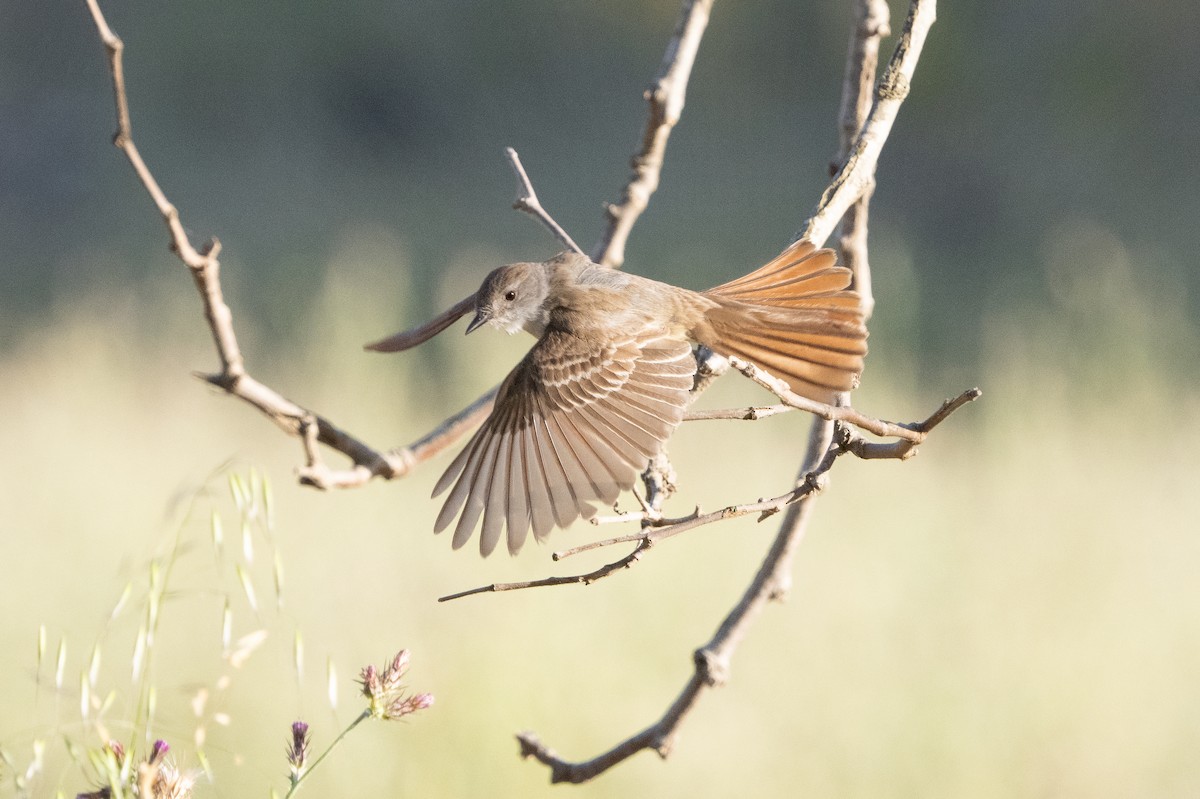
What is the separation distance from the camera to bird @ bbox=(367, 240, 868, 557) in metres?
1.01

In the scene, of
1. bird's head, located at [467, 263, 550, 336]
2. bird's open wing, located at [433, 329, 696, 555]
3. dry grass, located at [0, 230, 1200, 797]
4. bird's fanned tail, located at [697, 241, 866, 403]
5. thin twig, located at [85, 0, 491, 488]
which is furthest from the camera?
dry grass, located at [0, 230, 1200, 797]

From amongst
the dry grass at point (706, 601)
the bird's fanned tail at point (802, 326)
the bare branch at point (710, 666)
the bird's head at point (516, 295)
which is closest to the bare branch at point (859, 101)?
the bird's fanned tail at point (802, 326)

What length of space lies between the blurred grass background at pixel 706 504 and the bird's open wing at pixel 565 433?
197 millimetres

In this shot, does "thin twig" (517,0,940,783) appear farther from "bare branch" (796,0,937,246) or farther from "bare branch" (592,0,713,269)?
"bare branch" (592,0,713,269)

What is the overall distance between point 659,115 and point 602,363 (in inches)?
8.3

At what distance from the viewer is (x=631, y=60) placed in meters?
6.25

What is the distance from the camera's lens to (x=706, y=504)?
2641 millimetres

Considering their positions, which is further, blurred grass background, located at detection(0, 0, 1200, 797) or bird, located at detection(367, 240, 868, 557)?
→ blurred grass background, located at detection(0, 0, 1200, 797)

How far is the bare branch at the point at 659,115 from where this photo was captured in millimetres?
1136

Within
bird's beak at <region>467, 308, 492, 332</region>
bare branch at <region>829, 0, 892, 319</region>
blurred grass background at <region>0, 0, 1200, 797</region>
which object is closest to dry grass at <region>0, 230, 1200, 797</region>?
blurred grass background at <region>0, 0, 1200, 797</region>

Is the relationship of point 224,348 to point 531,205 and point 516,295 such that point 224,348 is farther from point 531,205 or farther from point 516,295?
point 516,295

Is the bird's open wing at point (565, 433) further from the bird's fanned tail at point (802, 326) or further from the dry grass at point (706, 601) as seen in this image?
the dry grass at point (706, 601)

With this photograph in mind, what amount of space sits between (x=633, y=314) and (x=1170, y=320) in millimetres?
2187

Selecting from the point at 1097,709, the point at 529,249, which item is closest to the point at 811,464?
the point at 1097,709
